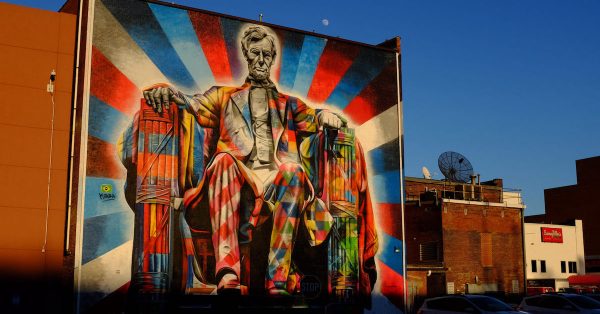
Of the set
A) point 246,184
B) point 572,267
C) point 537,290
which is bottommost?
point 537,290

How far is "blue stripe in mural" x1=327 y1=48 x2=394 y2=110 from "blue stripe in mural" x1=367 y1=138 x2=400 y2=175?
9.66 ft

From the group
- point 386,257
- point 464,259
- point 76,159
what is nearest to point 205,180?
point 76,159

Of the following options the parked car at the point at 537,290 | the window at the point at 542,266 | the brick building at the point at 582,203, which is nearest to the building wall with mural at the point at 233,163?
the parked car at the point at 537,290

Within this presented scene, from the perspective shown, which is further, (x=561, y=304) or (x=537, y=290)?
(x=537, y=290)

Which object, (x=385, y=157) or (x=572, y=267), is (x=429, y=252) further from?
(x=572, y=267)

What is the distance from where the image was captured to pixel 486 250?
4928 centimetres

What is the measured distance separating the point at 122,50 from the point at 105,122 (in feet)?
10.6

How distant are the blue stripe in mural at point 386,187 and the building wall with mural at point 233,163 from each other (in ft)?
0.27

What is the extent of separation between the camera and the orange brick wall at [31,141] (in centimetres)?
2764

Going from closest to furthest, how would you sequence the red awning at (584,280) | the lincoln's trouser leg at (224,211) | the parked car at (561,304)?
the parked car at (561,304)
the lincoln's trouser leg at (224,211)
the red awning at (584,280)

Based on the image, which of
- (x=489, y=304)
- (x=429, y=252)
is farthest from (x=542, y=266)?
(x=489, y=304)

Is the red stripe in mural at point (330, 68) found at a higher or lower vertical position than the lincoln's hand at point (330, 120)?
higher

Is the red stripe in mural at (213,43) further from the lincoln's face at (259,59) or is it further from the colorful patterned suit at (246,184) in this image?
the lincoln's face at (259,59)

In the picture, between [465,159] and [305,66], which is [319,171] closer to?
[305,66]
